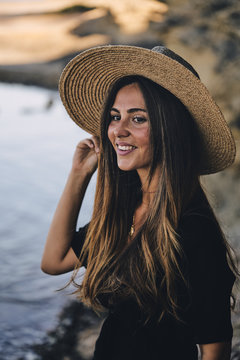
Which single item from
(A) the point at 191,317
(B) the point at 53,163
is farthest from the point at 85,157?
(B) the point at 53,163

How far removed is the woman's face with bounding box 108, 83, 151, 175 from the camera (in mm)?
1375

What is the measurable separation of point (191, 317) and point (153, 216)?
294mm

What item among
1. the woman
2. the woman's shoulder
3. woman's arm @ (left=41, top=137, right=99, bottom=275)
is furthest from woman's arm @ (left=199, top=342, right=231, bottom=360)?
woman's arm @ (left=41, top=137, right=99, bottom=275)

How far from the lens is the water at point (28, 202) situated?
3.03 m

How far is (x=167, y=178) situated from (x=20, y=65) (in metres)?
10.8

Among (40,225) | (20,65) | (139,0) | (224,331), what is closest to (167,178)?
(224,331)

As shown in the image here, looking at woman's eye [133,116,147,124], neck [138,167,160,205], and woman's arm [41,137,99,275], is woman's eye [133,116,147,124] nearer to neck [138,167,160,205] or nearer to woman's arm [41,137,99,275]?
neck [138,167,160,205]

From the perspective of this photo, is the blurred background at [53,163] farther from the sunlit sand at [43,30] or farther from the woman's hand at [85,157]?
the sunlit sand at [43,30]

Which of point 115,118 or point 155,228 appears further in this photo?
point 115,118

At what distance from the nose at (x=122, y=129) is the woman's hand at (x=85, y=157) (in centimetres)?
25

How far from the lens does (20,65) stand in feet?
37.8

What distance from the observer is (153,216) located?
1385mm

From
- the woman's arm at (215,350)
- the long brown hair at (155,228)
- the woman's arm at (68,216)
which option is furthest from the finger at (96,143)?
the woman's arm at (215,350)

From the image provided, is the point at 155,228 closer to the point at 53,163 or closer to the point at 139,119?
the point at 139,119
